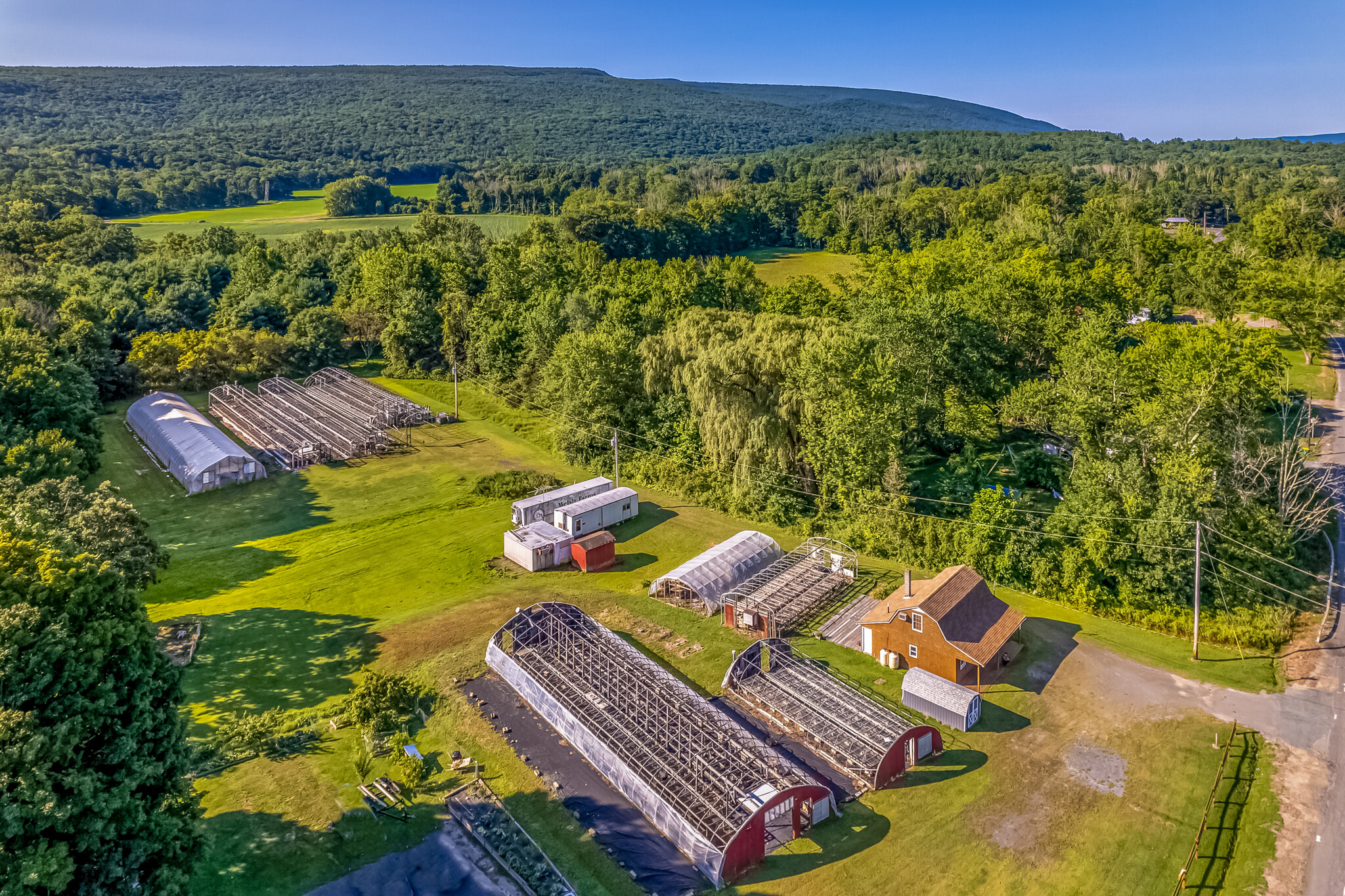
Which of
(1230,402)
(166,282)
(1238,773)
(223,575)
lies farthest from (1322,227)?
(166,282)

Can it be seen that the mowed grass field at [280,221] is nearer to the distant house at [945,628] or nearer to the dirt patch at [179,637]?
the dirt patch at [179,637]

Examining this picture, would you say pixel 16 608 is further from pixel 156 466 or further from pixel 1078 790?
pixel 156 466

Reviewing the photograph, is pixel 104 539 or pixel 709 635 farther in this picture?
pixel 709 635

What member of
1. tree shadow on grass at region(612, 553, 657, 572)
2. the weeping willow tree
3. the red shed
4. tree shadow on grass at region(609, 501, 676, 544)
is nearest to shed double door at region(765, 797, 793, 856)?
tree shadow on grass at region(612, 553, 657, 572)

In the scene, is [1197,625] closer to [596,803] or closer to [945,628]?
[945,628]

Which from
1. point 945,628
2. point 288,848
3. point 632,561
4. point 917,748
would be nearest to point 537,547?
point 632,561

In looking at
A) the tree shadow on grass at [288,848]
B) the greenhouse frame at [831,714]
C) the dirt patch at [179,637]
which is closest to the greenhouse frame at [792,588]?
the greenhouse frame at [831,714]
